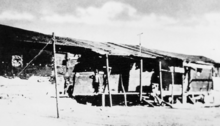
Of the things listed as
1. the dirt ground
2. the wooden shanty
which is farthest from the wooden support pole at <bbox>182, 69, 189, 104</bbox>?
the dirt ground

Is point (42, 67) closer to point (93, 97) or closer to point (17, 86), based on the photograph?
point (17, 86)

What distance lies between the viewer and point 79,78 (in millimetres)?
13352

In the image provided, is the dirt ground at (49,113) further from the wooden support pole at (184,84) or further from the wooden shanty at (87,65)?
the wooden support pole at (184,84)

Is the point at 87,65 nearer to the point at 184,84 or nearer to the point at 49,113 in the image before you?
the point at 49,113

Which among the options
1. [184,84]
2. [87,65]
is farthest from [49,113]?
[184,84]

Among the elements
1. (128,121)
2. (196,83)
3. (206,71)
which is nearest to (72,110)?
(128,121)

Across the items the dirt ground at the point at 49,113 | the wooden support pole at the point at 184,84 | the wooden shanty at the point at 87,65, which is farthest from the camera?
the wooden support pole at the point at 184,84

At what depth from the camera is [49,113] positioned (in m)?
9.48

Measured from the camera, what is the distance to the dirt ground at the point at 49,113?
7980mm

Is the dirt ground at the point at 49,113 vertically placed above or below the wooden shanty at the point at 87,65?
below

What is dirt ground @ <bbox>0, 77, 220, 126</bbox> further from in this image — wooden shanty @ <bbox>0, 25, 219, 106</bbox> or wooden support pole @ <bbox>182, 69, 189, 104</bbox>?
wooden support pole @ <bbox>182, 69, 189, 104</bbox>

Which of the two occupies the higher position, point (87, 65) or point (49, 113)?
point (87, 65)

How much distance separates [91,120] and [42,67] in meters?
4.62

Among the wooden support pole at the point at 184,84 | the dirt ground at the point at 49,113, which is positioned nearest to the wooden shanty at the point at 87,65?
the wooden support pole at the point at 184,84
